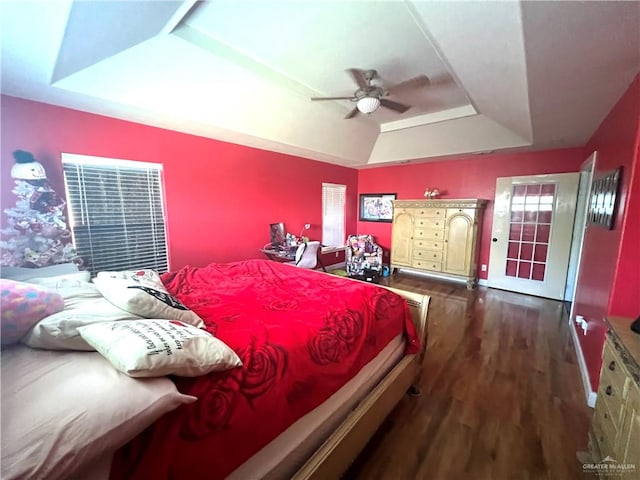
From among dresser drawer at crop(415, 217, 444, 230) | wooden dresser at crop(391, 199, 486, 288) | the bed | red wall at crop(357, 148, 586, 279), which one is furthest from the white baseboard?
dresser drawer at crop(415, 217, 444, 230)

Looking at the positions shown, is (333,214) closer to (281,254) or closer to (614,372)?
(281,254)

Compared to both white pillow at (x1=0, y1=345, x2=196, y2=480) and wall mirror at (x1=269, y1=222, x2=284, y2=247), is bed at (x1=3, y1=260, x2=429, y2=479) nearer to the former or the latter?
white pillow at (x1=0, y1=345, x2=196, y2=480)

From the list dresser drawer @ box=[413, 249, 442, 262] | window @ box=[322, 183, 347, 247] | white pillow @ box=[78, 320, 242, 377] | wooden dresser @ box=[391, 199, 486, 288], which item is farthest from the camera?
window @ box=[322, 183, 347, 247]

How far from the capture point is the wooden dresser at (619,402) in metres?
1.04

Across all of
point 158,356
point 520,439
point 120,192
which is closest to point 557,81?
point 520,439

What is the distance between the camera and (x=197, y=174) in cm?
325

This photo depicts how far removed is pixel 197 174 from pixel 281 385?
2908mm

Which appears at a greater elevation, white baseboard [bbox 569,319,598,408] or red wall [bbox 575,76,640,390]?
red wall [bbox 575,76,640,390]

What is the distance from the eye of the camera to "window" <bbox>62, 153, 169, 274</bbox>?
2.52 meters

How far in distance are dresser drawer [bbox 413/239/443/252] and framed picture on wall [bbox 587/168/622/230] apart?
82.7 inches

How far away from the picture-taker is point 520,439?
5.34 ft

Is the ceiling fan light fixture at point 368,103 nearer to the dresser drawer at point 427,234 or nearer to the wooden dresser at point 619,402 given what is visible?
the wooden dresser at point 619,402

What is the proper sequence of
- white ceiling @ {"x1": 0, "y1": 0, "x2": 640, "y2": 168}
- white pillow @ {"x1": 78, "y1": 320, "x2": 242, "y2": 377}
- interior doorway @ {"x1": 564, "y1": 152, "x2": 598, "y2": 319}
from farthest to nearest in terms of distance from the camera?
interior doorway @ {"x1": 564, "y1": 152, "x2": 598, "y2": 319} → white ceiling @ {"x1": 0, "y1": 0, "x2": 640, "y2": 168} → white pillow @ {"x1": 78, "y1": 320, "x2": 242, "y2": 377}

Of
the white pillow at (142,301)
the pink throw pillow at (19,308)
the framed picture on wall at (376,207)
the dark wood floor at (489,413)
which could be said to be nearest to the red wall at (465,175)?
the framed picture on wall at (376,207)
